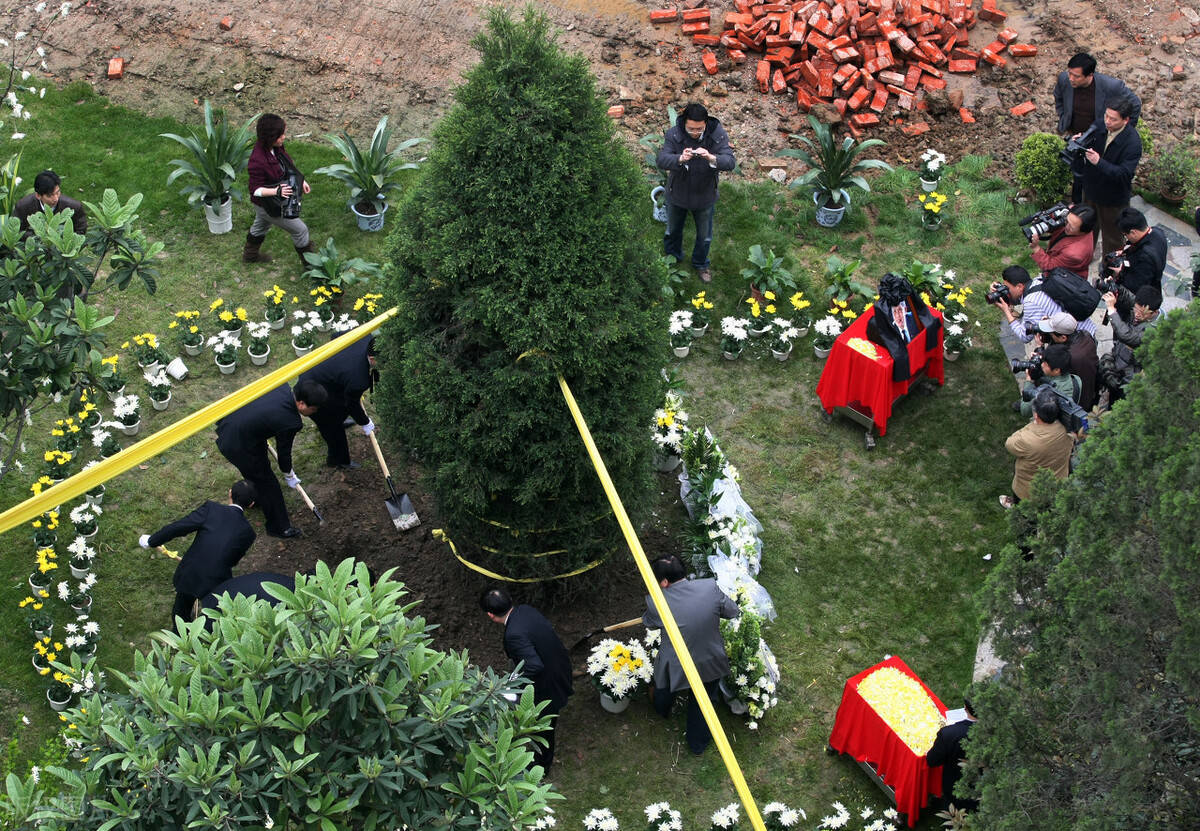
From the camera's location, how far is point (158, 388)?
9.84 meters

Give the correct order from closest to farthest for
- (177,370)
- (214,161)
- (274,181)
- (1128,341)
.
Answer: (1128,341) < (177,370) < (274,181) < (214,161)

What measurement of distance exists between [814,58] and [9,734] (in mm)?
10032

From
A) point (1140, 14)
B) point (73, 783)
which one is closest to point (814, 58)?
point (1140, 14)

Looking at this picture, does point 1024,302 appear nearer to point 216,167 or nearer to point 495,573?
point 495,573

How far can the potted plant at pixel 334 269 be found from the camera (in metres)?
10.8

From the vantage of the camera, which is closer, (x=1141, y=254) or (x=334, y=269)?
(x=1141, y=254)

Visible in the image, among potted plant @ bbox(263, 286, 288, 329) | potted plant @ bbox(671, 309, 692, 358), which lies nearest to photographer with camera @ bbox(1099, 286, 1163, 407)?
potted plant @ bbox(671, 309, 692, 358)

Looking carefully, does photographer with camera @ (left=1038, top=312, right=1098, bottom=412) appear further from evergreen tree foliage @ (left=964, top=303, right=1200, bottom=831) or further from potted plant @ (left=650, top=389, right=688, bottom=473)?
evergreen tree foliage @ (left=964, top=303, right=1200, bottom=831)

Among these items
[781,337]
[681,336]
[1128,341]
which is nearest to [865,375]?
[781,337]

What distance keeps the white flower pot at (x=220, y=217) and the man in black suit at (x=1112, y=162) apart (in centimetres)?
803

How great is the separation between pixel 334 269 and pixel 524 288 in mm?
4567

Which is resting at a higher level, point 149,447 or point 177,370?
point 149,447

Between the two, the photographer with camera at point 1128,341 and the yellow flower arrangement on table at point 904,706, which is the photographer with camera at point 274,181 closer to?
the yellow flower arrangement on table at point 904,706

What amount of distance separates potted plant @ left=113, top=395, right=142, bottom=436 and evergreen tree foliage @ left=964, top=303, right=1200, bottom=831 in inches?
272
